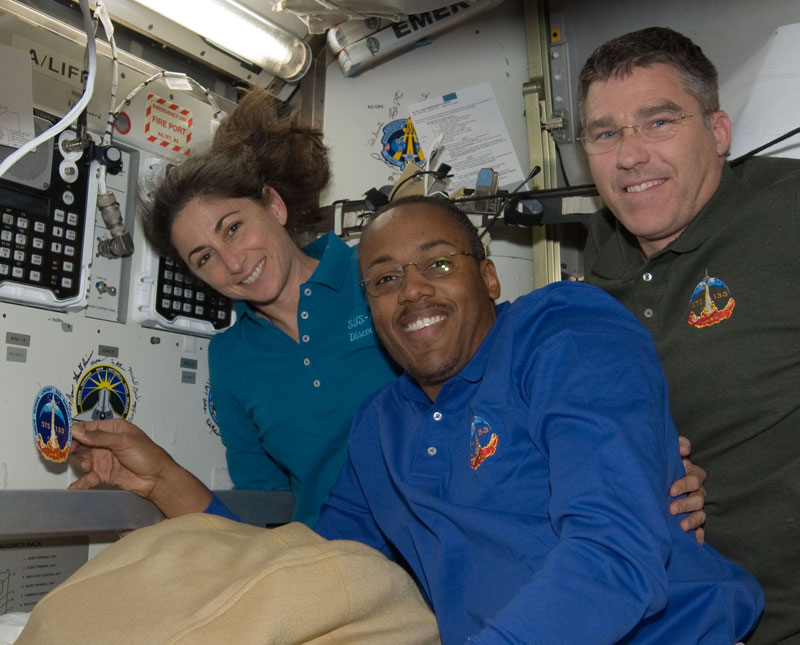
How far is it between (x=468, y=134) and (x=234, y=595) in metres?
1.94

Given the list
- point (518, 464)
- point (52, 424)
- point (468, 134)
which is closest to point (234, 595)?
point (518, 464)

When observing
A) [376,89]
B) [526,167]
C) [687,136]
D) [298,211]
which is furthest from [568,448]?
[376,89]

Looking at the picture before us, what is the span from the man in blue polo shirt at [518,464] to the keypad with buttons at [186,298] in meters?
0.63

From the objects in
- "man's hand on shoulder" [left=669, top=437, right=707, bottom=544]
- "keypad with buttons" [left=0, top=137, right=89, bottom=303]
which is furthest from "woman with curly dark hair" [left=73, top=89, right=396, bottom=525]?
"man's hand on shoulder" [left=669, top=437, right=707, bottom=544]

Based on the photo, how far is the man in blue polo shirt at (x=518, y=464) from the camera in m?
1.07

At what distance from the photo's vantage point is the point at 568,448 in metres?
1.18

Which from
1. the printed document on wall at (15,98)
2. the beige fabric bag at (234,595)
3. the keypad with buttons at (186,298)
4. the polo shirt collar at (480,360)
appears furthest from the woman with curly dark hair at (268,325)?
the beige fabric bag at (234,595)

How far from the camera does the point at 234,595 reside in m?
1.09

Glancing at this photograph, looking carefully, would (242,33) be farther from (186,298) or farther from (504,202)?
(504,202)

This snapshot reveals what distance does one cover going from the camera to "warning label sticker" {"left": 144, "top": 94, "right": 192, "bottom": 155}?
2.20 meters

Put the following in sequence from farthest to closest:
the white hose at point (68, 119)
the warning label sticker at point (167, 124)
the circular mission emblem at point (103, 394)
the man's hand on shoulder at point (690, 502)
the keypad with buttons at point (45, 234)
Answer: the warning label sticker at point (167, 124) → the circular mission emblem at point (103, 394) → the keypad with buttons at point (45, 234) → the white hose at point (68, 119) → the man's hand on shoulder at point (690, 502)

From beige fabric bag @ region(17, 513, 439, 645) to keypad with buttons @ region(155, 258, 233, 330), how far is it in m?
0.89

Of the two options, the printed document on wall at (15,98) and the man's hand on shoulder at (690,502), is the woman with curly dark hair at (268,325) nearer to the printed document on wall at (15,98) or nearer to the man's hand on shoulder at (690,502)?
the printed document on wall at (15,98)

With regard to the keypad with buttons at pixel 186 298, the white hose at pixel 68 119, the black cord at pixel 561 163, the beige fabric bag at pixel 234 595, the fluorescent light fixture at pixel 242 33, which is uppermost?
the fluorescent light fixture at pixel 242 33
